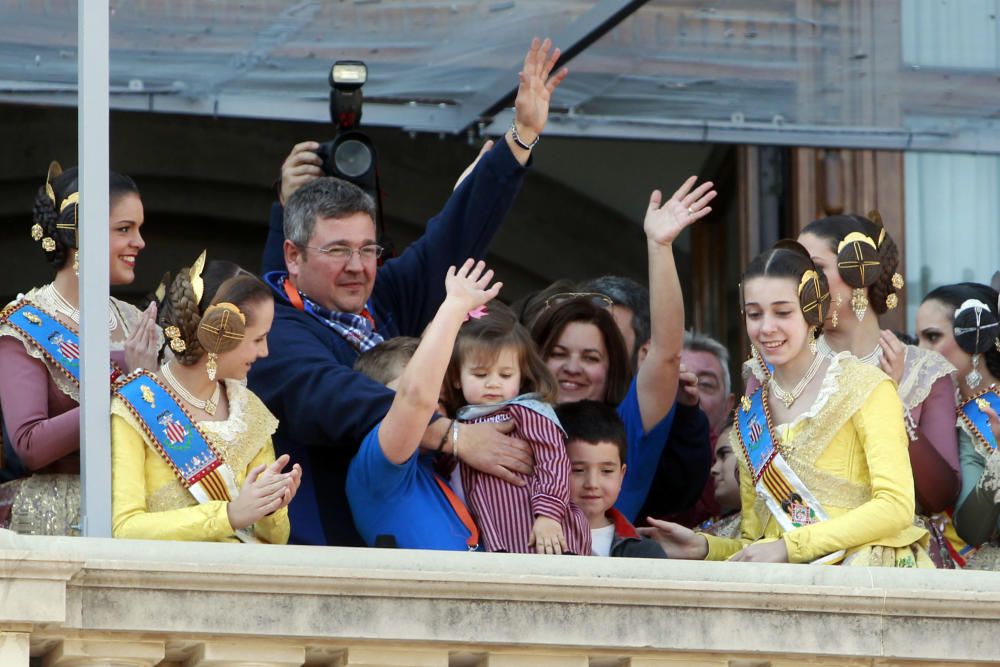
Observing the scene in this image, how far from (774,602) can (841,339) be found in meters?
1.23

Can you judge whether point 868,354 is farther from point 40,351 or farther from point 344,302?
point 40,351

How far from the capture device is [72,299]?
6129 mm

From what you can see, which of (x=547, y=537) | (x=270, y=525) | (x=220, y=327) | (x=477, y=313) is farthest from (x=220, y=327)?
(x=547, y=537)

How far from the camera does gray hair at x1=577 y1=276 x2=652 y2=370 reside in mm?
7039

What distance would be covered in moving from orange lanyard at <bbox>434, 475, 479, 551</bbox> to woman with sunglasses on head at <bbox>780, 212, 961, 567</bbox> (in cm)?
91

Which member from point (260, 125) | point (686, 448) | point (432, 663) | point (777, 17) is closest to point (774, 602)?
point (432, 663)

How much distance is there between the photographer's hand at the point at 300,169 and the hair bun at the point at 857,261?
1.52 meters

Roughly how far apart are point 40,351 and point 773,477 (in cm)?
185

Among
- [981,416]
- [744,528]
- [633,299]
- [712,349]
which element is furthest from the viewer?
[712,349]

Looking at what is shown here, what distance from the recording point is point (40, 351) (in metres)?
5.98

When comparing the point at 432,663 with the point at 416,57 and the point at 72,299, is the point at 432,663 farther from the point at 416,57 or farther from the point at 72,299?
the point at 416,57

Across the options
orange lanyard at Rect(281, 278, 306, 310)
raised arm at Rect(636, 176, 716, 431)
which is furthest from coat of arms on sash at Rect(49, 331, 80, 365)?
raised arm at Rect(636, 176, 716, 431)

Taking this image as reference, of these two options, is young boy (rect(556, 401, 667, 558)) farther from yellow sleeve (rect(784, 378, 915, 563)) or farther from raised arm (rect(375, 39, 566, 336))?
raised arm (rect(375, 39, 566, 336))

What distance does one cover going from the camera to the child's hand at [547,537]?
5.75 m
